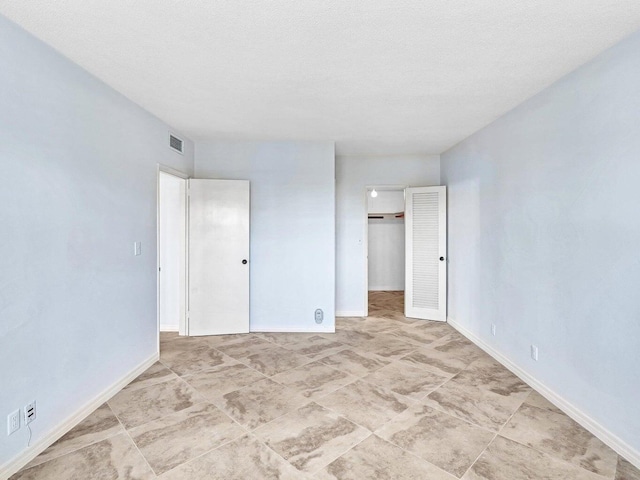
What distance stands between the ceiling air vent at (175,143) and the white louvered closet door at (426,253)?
129 inches

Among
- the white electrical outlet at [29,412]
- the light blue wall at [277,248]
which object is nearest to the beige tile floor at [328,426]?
the white electrical outlet at [29,412]

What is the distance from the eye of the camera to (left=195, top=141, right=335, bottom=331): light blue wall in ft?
13.9

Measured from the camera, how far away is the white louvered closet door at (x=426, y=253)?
4688 mm

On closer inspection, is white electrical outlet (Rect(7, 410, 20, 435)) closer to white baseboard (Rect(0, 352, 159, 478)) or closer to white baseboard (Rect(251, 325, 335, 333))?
white baseboard (Rect(0, 352, 159, 478))

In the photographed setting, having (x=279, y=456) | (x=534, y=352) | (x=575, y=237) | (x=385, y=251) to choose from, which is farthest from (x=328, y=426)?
(x=385, y=251)

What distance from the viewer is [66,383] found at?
2.14 metres

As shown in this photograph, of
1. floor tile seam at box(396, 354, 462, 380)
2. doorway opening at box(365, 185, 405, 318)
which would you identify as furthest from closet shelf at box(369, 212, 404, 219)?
floor tile seam at box(396, 354, 462, 380)

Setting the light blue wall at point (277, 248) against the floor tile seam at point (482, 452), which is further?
the light blue wall at point (277, 248)

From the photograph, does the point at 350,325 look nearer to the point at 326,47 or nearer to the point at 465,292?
the point at 465,292

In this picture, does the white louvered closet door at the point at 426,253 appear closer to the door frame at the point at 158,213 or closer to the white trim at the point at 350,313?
the white trim at the point at 350,313

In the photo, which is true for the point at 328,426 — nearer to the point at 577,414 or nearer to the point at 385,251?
the point at 577,414

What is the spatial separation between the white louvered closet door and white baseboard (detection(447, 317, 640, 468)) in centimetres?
136

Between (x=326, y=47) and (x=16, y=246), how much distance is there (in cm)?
220

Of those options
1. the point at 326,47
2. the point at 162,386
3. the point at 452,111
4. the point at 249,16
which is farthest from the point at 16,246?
the point at 452,111
